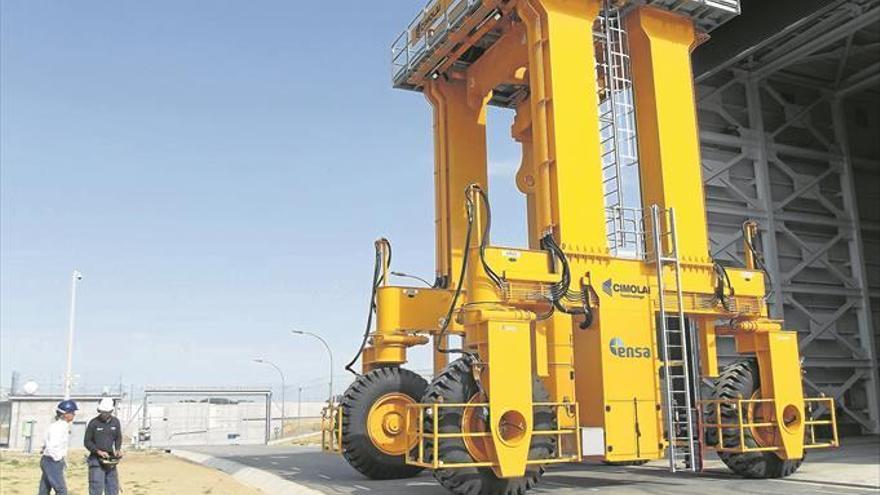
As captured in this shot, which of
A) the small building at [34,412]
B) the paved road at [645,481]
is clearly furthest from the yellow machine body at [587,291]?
the small building at [34,412]

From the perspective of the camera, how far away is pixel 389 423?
13555mm

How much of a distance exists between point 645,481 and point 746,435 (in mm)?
1752

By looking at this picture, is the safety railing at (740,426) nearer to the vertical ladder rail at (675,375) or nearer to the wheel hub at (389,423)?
the vertical ladder rail at (675,375)

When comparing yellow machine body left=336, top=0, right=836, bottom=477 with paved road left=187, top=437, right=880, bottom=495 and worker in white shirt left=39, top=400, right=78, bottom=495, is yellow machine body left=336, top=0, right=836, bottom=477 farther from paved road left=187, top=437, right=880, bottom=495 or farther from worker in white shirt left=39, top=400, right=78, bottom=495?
worker in white shirt left=39, top=400, right=78, bottom=495

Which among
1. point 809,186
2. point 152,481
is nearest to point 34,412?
point 152,481

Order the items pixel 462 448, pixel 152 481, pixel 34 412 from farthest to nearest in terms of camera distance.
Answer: pixel 34 412
pixel 152 481
pixel 462 448

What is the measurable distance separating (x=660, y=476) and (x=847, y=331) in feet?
48.1

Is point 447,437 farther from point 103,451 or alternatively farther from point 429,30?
point 429,30

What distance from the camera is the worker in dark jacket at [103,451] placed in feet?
30.2

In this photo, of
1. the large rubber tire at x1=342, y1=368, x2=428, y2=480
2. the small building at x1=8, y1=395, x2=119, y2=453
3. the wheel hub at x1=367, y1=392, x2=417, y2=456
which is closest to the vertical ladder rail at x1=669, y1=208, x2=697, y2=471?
the large rubber tire at x1=342, y1=368, x2=428, y2=480

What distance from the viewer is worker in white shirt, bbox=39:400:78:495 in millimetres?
9344

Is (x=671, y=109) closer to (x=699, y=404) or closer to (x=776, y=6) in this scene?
(x=699, y=404)

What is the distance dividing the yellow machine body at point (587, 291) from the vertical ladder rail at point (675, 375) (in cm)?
11

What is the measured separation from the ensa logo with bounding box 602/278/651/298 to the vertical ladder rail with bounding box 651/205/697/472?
9.9 inches
